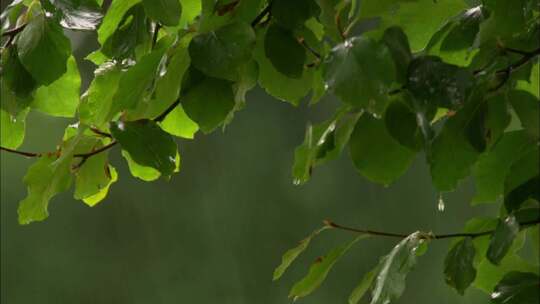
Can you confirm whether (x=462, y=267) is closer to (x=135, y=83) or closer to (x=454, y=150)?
(x=454, y=150)

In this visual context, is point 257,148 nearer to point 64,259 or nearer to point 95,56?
point 64,259

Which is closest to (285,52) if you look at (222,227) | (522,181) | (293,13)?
(293,13)

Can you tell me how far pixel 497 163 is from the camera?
0.46 metres

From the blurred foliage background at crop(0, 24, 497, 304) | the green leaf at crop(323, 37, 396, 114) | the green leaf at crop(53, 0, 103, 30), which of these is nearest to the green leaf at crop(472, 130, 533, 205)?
the green leaf at crop(323, 37, 396, 114)

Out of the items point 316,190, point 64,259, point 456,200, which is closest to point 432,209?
point 456,200

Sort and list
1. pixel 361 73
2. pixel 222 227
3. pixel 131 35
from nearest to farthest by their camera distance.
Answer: pixel 361 73, pixel 131 35, pixel 222 227

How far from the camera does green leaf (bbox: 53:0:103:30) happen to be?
0.44m

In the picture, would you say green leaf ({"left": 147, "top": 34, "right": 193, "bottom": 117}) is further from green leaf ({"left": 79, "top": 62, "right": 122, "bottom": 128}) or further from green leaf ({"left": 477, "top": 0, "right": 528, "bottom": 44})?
green leaf ({"left": 477, "top": 0, "right": 528, "bottom": 44})

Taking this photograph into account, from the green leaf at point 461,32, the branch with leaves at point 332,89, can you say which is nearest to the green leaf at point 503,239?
the branch with leaves at point 332,89

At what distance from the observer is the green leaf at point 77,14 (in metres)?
0.44

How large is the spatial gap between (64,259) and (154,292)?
0.38 m

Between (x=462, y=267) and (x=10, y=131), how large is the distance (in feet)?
0.86

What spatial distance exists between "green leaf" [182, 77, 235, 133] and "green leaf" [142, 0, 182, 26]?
0.11 feet

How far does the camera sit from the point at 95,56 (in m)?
0.53
